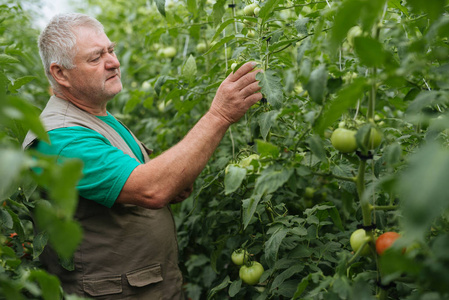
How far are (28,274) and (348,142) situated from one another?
2.47 ft

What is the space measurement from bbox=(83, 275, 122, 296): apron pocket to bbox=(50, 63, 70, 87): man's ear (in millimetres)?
866

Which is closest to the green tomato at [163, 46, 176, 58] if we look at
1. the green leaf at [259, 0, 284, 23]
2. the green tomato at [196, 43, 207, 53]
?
the green tomato at [196, 43, 207, 53]

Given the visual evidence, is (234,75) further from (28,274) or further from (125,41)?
(125,41)

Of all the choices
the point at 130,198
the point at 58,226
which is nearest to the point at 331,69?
the point at 58,226

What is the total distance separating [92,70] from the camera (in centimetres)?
184

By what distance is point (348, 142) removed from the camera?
3.19 feet

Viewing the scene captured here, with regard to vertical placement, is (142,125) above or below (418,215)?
below

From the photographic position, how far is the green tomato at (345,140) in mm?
969

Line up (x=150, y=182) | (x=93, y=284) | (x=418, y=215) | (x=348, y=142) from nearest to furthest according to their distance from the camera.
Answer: (x=418, y=215) < (x=348, y=142) < (x=150, y=182) < (x=93, y=284)

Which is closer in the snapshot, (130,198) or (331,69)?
(331,69)

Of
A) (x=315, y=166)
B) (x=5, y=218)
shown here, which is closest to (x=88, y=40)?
(x=5, y=218)

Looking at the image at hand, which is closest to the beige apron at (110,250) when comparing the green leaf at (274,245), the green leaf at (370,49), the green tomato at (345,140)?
the green leaf at (274,245)

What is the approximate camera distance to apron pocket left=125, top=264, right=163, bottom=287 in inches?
66.7

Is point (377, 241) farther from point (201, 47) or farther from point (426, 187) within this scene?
point (201, 47)
